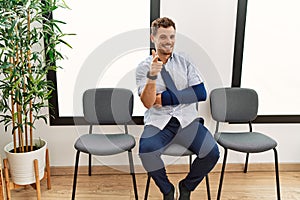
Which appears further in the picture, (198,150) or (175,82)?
(175,82)

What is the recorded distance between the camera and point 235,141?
229 cm

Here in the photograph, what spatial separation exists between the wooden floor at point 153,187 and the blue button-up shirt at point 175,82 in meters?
0.64

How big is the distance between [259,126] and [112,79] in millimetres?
1330

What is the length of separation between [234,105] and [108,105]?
1.00 metres

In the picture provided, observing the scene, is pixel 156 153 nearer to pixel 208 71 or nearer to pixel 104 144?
pixel 104 144

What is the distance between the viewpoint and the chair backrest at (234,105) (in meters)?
2.54

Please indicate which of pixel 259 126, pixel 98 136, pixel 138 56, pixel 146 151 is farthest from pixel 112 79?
pixel 259 126

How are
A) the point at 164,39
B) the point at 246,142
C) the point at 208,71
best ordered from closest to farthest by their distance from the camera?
the point at 164,39
the point at 246,142
the point at 208,71

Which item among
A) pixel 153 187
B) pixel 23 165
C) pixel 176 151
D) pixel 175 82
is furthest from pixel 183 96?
pixel 23 165

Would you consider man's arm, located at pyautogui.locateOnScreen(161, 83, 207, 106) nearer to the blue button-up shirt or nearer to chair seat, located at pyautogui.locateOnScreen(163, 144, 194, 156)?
the blue button-up shirt

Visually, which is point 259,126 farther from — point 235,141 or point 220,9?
point 220,9

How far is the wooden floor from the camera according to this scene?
8.00ft

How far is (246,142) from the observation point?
2.27 meters

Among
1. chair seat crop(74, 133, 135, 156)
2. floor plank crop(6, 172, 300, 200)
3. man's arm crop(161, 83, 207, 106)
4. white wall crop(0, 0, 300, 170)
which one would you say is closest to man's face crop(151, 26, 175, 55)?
man's arm crop(161, 83, 207, 106)
